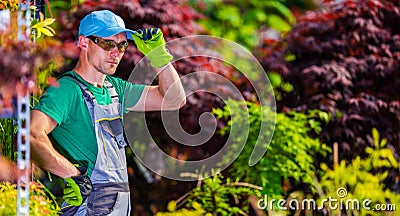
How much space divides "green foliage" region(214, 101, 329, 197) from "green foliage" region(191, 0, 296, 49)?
1500 millimetres

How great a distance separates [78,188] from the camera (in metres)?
3.33

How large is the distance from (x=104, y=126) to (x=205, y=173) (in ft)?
5.15

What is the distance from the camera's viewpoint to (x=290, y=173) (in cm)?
489

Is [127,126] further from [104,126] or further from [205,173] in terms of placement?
[104,126]

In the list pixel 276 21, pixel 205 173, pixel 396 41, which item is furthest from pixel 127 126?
pixel 276 21

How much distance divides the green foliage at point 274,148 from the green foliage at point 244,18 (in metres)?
1.50

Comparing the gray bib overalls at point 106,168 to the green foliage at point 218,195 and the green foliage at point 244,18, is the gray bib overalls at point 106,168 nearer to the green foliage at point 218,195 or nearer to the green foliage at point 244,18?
the green foliage at point 218,195

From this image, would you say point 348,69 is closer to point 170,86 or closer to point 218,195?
point 218,195

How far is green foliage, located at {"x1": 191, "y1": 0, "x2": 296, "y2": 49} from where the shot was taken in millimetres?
6594

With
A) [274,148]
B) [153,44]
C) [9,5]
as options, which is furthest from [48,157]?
[274,148]

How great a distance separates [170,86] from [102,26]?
1.40 ft

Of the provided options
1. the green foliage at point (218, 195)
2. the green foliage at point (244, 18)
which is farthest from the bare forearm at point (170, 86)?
the green foliage at point (244, 18)

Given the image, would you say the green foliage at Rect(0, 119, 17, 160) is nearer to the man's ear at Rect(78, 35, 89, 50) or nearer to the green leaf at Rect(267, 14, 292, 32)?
the man's ear at Rect(78, 35, 89, 50)

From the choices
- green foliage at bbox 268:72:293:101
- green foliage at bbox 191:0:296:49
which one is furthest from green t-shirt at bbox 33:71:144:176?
green foliage at bbox 191:0:296:49
